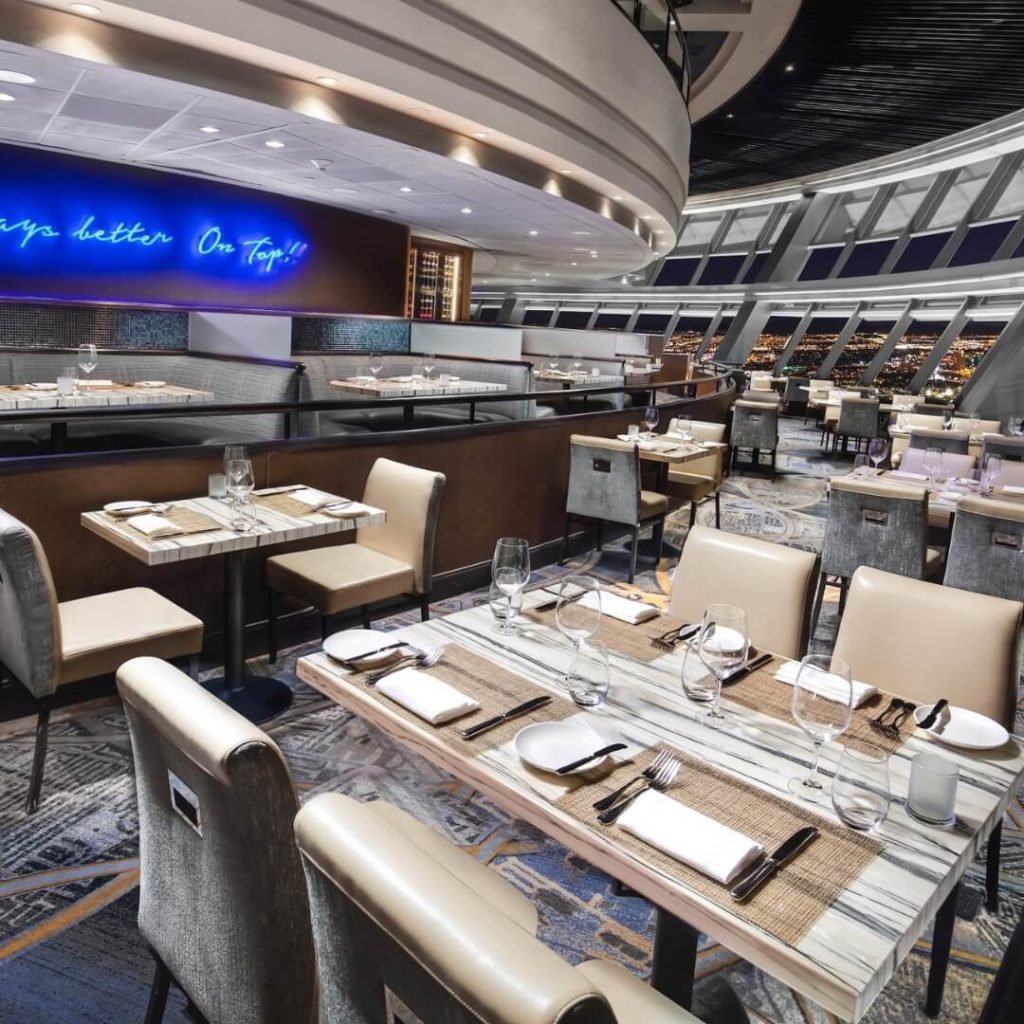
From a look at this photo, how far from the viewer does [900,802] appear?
135 centimetres

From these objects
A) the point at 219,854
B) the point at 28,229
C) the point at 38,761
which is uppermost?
the point at 28,229

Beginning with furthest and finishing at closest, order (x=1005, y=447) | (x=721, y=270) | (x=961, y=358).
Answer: (x=721, y=270), (x=961, y=358), (x=1005, y=447)

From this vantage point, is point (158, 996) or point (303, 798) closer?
point (158, 996)

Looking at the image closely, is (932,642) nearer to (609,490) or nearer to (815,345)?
(609,490)

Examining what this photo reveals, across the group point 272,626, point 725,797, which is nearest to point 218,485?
point 272,626

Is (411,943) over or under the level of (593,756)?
over

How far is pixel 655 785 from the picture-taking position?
1.35 m

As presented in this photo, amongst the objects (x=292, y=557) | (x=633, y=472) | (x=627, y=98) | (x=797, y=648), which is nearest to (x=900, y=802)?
(x=797, y=648)

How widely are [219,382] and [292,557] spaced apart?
10.2 feet

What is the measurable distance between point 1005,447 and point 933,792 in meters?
5.39

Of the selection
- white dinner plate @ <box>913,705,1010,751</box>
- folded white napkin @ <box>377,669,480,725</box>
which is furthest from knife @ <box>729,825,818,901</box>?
folded white napkin @ <box>377,669,480,725</box>

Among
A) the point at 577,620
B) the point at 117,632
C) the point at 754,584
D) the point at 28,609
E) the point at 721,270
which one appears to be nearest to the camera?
the point at 577,620

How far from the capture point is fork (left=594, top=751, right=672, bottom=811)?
1.28 meters

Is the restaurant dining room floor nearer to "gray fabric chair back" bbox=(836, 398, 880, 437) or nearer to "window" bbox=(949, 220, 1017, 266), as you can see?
"gray fabric chair back" bbox=(836, 398, 880, 437)
